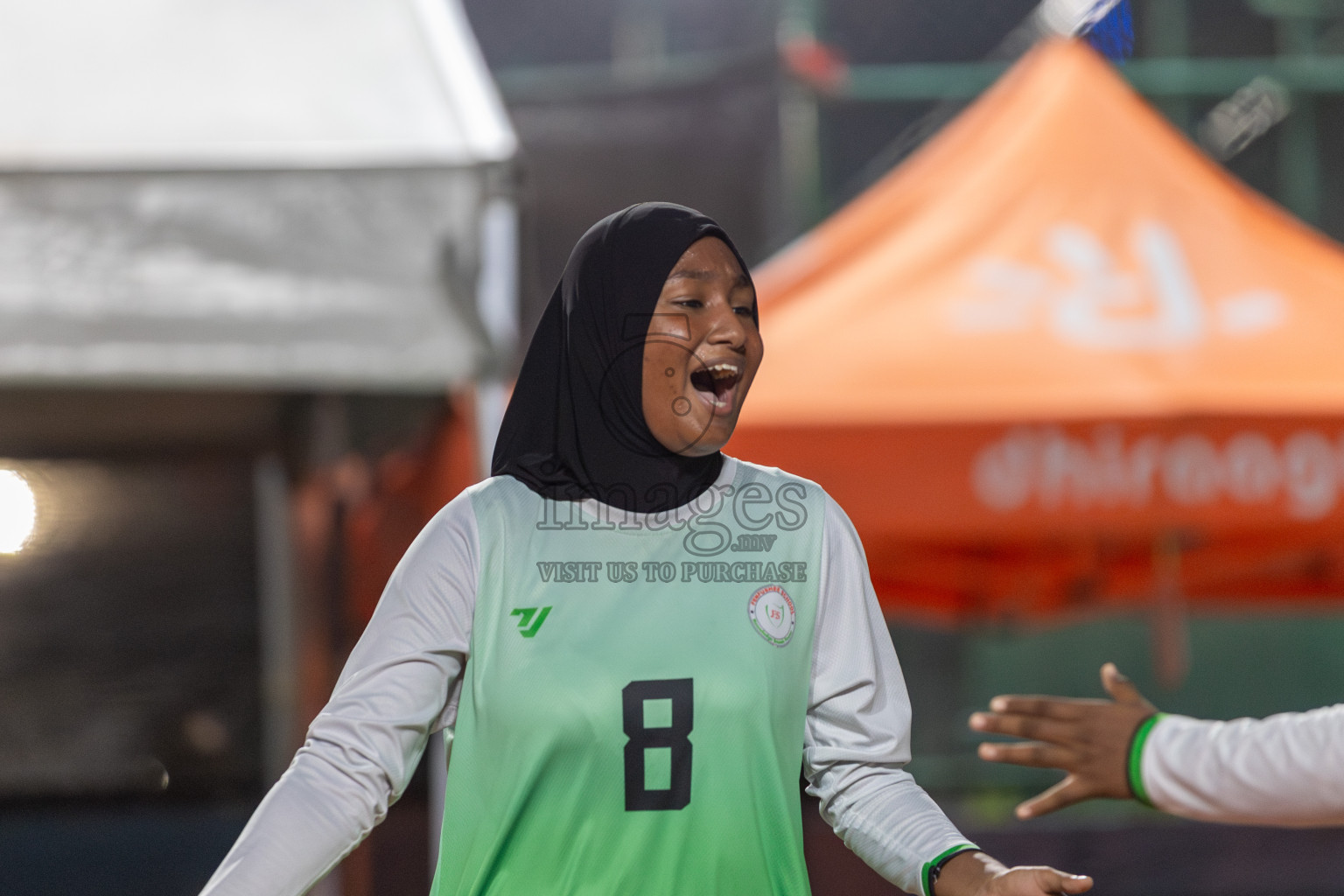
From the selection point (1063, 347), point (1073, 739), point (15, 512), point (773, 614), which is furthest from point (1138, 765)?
point (15, 512)

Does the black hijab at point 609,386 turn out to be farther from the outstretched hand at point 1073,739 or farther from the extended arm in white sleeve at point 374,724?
the outstretched hand at point 1073,739

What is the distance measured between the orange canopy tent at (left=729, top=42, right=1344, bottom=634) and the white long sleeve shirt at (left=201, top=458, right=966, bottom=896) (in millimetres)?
1365

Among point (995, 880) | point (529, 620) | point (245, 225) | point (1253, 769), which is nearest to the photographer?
point (995, 880)

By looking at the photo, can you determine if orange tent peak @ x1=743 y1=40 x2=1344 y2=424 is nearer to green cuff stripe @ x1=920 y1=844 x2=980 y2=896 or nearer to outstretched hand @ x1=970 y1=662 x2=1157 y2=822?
outstretched hand @ x1=970 y1=662 x2=1157 y2=822

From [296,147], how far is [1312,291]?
230 centimetres

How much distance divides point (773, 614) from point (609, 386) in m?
0.29

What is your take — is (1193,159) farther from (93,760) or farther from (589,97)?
(93,760)

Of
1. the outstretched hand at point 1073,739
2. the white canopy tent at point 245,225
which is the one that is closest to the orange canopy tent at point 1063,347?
the white canopy tent at point 245,225

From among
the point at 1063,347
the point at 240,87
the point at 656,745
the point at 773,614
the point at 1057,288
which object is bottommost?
the point at 656,745

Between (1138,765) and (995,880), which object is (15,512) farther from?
(995,880)

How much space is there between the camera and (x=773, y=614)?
1350mm

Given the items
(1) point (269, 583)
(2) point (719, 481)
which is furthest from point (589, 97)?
(2) point (719, 481)

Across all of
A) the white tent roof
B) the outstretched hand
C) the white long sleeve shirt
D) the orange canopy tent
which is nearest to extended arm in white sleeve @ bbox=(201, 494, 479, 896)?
the white long sleeve shirt

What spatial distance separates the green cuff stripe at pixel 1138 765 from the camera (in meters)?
1.88
